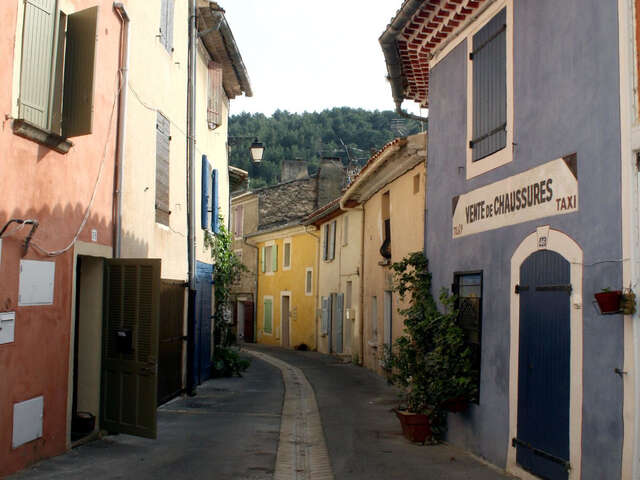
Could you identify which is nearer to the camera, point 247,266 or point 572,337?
point 572,337

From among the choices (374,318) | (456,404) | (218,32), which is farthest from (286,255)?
(456,404)

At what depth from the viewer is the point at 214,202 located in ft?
54.3

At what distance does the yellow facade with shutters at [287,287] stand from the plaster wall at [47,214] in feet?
68.6

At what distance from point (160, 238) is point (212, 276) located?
5.03m

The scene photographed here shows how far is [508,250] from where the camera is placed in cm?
798

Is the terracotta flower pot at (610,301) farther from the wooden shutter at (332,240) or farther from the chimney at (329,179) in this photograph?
the chimney at (329,179)

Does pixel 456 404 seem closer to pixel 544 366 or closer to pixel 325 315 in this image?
pixel 544 366

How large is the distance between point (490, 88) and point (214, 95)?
8.88 m

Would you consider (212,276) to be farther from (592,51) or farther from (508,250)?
(592,51)

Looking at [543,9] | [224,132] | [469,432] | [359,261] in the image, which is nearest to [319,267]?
[359,261]

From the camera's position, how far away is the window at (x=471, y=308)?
8.84 meters

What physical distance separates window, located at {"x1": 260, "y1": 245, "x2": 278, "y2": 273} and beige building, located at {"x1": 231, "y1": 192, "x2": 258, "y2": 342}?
0.71 metres

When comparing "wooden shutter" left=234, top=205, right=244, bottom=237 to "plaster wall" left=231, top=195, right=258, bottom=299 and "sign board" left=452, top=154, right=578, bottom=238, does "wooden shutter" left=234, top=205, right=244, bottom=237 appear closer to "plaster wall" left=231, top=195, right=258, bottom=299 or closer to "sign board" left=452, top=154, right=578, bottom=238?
"plaster wall" left=231, top=195, right=258, bottom=299

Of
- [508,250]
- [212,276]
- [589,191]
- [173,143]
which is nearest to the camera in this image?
[589,191]
